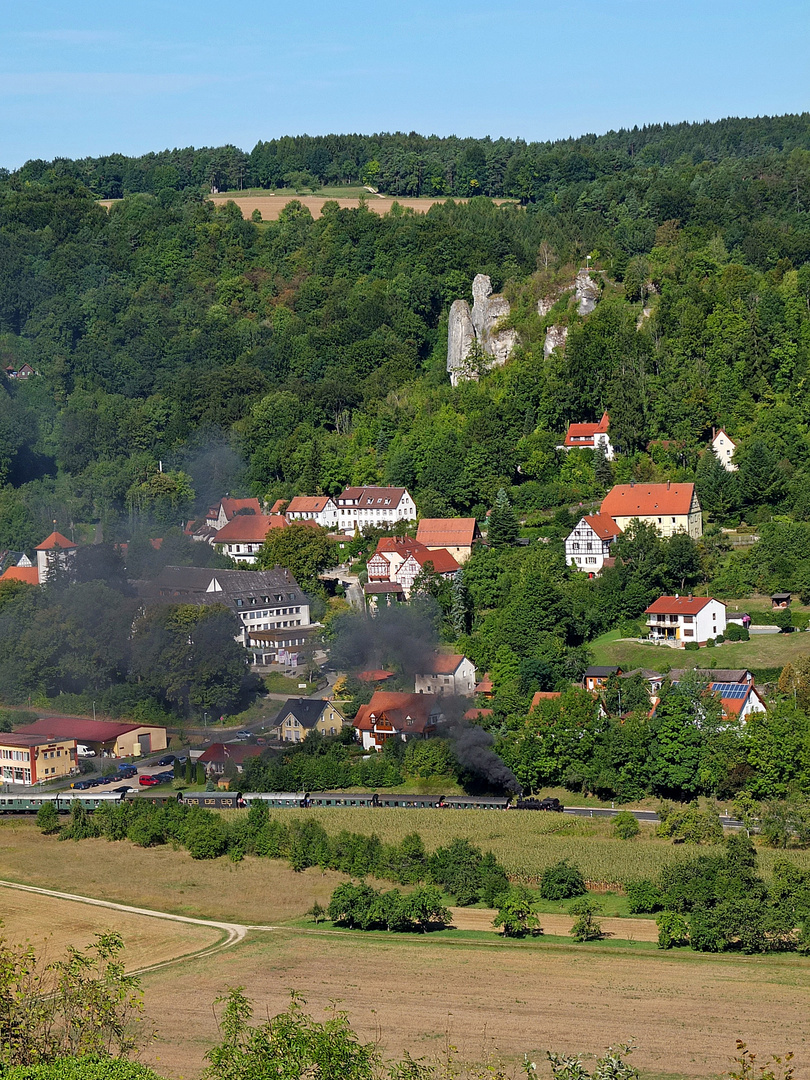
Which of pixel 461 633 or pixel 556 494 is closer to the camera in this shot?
pixel 461 633

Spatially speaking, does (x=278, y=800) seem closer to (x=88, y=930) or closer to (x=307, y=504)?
(x=88, y=930)

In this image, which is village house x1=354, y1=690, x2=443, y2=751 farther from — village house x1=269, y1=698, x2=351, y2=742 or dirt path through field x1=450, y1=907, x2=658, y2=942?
dirt path through field x1=450, y1=907, x2=658, y2=942

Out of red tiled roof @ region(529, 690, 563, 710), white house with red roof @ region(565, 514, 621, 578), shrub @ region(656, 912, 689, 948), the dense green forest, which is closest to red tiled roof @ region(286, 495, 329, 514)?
the dense green forest

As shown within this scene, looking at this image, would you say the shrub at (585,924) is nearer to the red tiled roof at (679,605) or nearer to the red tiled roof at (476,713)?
the red tiled roof at (476,713)

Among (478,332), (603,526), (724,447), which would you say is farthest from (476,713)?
(478,332)

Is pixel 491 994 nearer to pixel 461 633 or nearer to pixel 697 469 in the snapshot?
pixel 461 633

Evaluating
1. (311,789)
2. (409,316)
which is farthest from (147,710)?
(409,316)

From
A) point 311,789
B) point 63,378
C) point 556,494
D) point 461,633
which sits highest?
point 63,378
